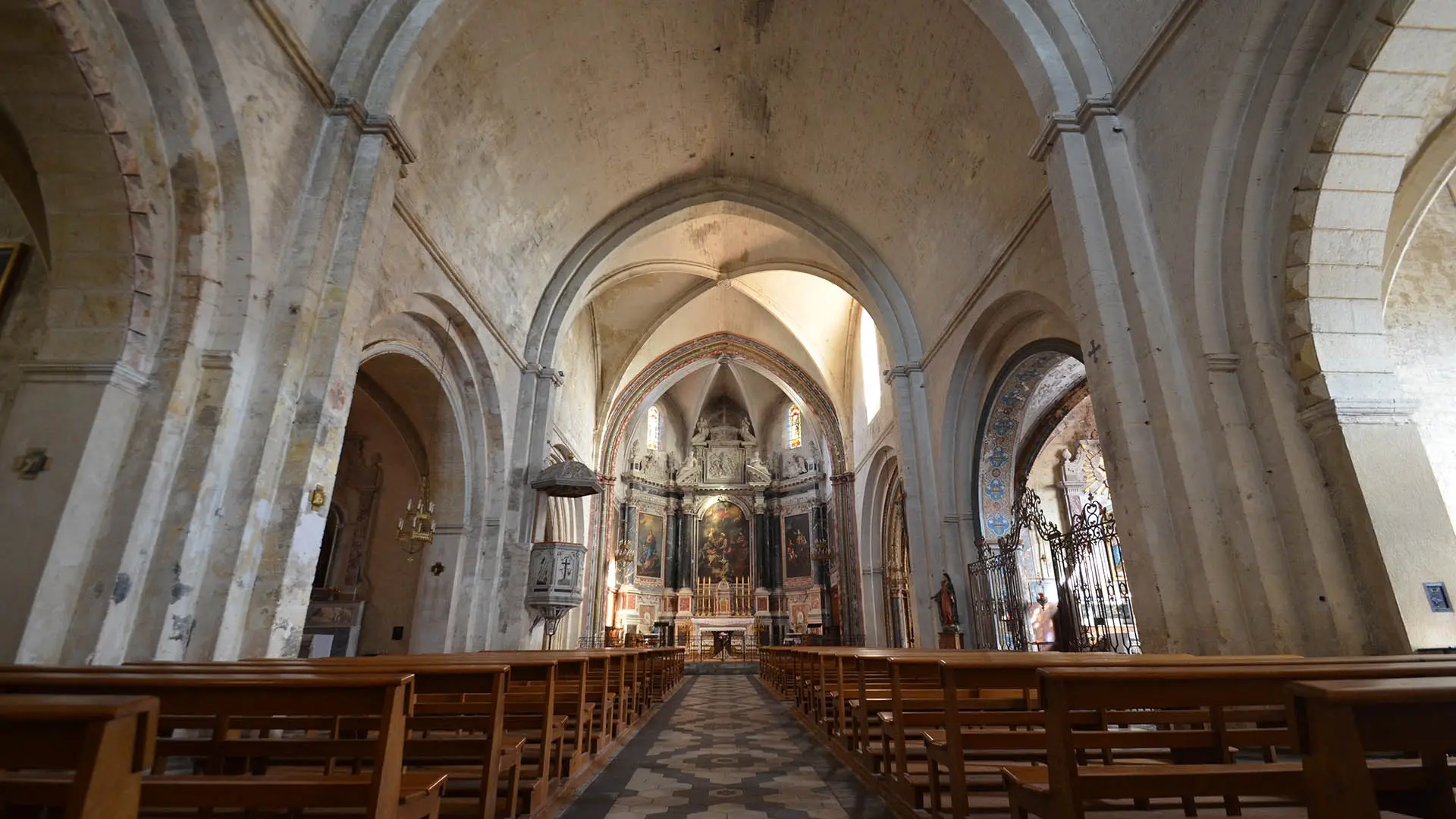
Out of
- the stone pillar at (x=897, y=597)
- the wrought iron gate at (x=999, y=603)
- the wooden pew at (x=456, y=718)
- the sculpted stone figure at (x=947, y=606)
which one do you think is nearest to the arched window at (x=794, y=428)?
the stone pillar at (x=897, y=597)

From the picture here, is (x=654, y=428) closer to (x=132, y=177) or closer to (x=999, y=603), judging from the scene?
(x=999, y=603)

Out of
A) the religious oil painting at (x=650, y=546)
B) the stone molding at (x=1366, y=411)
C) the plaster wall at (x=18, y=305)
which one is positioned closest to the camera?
the stone molding at (x=1366, y=411)

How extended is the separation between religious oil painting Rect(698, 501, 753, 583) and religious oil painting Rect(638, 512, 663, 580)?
4.51ft

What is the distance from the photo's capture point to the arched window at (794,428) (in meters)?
22.4

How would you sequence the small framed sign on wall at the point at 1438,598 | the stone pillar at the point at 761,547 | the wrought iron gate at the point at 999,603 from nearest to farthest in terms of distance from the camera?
the small framed sign on wall at the point at 1438,598 → the wrought iron gate at the point at 999,603 → the stone pillar at the point at 761,547

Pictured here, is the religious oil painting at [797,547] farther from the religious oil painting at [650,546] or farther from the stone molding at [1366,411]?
the stone molding at [1366,411]

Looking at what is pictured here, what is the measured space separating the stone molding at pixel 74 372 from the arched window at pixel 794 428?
63.1 ft

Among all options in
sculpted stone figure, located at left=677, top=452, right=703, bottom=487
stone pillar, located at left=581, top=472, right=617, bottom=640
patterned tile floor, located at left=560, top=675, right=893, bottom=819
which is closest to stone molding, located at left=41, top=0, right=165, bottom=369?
patterned tile floor, located at left=560, top=675, right=893, bottom=819

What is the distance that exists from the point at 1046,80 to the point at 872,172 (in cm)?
389

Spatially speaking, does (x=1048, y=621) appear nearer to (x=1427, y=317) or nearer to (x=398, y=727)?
(x=1427, y=317)

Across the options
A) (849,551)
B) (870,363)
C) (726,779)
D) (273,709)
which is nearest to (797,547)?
(849,551)

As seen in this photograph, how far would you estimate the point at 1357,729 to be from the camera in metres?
1.00

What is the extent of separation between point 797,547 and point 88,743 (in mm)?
20857

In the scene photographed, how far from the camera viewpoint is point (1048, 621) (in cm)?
1037
